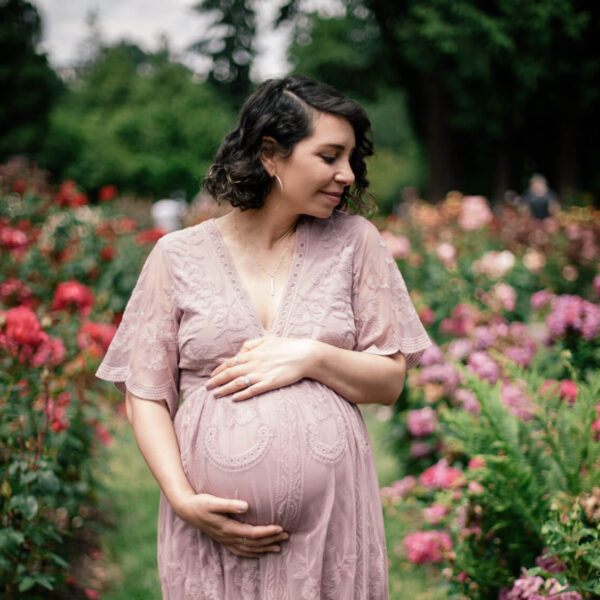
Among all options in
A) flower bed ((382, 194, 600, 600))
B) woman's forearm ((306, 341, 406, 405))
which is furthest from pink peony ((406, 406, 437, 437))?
woman's forearm ((306, 341, 406, 405))

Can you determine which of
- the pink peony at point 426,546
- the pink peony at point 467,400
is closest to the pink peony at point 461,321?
the pink peony at point 467,400

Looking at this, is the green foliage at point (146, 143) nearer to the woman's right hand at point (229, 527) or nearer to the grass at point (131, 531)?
the grass at point (131, 531)

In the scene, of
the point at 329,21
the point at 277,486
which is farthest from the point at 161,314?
the point at 329,21

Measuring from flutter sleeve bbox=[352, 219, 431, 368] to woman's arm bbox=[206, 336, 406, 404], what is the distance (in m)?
0.07

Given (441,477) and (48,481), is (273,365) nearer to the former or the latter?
(48,481)

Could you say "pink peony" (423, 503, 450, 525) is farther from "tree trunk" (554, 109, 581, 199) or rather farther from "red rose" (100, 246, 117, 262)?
"tree trunk" (554, 109, 581, 199)

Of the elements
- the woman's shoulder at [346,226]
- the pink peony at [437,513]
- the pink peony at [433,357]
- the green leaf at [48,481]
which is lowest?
the pink peony at [437,513]

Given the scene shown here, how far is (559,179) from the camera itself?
1644 cm

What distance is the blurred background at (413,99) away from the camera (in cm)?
1500

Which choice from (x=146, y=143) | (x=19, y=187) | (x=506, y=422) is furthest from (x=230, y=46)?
(x=506, y=422)

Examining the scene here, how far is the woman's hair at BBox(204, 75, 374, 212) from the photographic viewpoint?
1722mm

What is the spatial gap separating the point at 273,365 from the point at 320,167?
0.53 metres

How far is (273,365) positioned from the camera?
1.64 m

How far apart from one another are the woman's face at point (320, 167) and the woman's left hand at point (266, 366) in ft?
1.24
